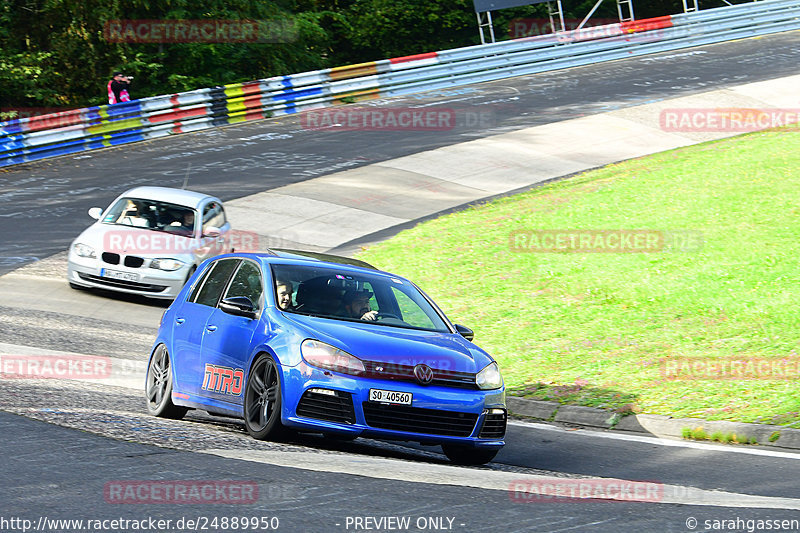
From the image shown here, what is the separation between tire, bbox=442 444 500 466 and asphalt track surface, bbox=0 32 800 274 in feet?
36.9

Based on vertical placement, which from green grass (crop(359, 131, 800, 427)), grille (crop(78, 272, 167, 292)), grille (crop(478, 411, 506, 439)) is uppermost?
grille (crop(78, 272, 167, 292))

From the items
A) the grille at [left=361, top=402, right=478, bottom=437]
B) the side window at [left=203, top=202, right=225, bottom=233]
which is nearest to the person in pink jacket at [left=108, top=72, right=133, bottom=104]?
the side window at [left=203, top=202, right=225, bottom=233]

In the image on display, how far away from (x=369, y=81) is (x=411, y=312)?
26004mm

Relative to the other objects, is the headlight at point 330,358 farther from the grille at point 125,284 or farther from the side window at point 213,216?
the side window at point 213,216

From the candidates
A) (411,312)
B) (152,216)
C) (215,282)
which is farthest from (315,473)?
(152,216)

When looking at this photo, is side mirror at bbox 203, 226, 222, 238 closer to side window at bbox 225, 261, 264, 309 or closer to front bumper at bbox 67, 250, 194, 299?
front bumper at bbox 67, 250, 194, 299

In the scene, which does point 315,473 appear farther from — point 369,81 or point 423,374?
point 369,81

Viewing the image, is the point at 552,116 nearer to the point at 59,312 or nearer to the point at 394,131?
the point at 394,131

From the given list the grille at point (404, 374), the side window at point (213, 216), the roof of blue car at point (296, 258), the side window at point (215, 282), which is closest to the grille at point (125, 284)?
the side window at point (213, 216)

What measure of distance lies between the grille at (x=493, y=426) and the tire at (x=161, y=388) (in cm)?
279

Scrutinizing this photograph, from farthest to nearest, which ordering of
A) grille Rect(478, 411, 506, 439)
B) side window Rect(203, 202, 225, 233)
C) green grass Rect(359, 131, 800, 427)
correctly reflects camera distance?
side window Rect(203, 202, 225, 233) → green grass Rect(359, 131, 800, 427) → grille Rect(478, 411, 506, 439)

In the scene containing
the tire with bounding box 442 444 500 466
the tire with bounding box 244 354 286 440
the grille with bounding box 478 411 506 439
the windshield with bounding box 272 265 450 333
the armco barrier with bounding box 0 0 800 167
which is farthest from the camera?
the armco barrier with bounding box 0 0 800 167

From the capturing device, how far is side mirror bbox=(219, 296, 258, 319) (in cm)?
837

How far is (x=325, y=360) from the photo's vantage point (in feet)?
25.3
